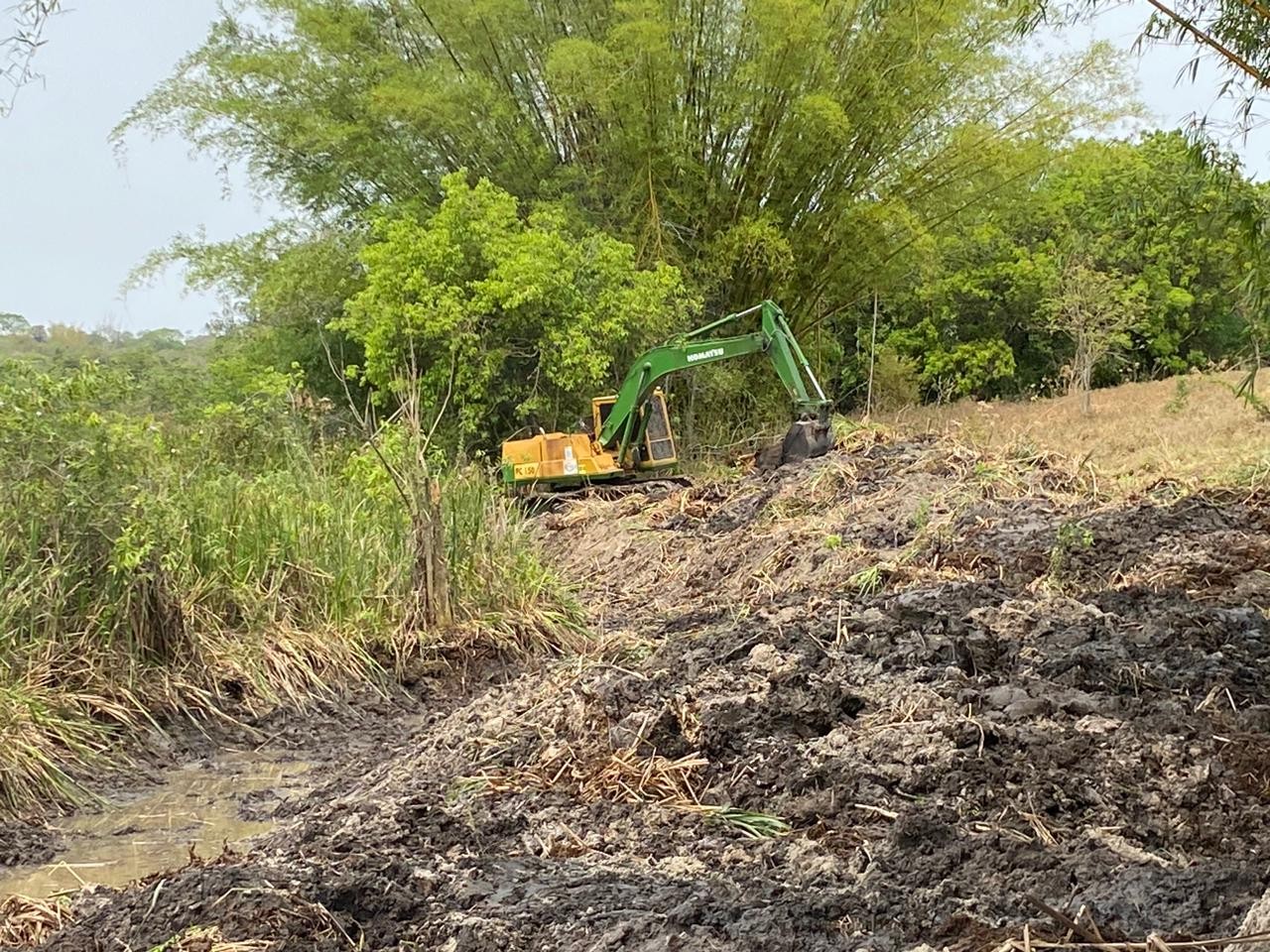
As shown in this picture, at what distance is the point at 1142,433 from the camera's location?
10.5m

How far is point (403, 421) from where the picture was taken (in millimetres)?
6621

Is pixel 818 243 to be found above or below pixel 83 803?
above

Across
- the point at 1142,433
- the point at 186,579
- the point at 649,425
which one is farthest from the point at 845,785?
the point at 1142,433

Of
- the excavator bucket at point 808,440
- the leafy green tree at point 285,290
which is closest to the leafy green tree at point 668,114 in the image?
the leafy green tree at point 285,290

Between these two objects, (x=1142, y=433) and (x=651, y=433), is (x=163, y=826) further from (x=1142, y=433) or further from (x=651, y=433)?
(x=1142, y=433)

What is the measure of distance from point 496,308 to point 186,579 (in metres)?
7.35

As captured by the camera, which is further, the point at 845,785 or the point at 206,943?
the point at 845,785

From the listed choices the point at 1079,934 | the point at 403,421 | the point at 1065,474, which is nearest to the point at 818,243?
the point at 1065,474

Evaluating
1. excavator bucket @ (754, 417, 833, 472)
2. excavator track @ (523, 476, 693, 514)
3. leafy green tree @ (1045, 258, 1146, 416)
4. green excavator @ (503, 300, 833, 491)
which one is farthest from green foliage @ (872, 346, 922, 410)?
excavator bucket @ (754, 417, 833, 472)

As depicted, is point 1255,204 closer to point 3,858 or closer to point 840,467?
point 3,858

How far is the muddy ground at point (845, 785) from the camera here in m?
2.54

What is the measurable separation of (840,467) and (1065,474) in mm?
1815

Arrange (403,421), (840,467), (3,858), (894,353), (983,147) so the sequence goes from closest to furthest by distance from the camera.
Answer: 1. (3,858)
2. (403,421)
3. (840,467)
4. (983,147)
5. (894,353)

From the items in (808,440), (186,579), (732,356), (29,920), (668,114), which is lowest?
(29,920)
